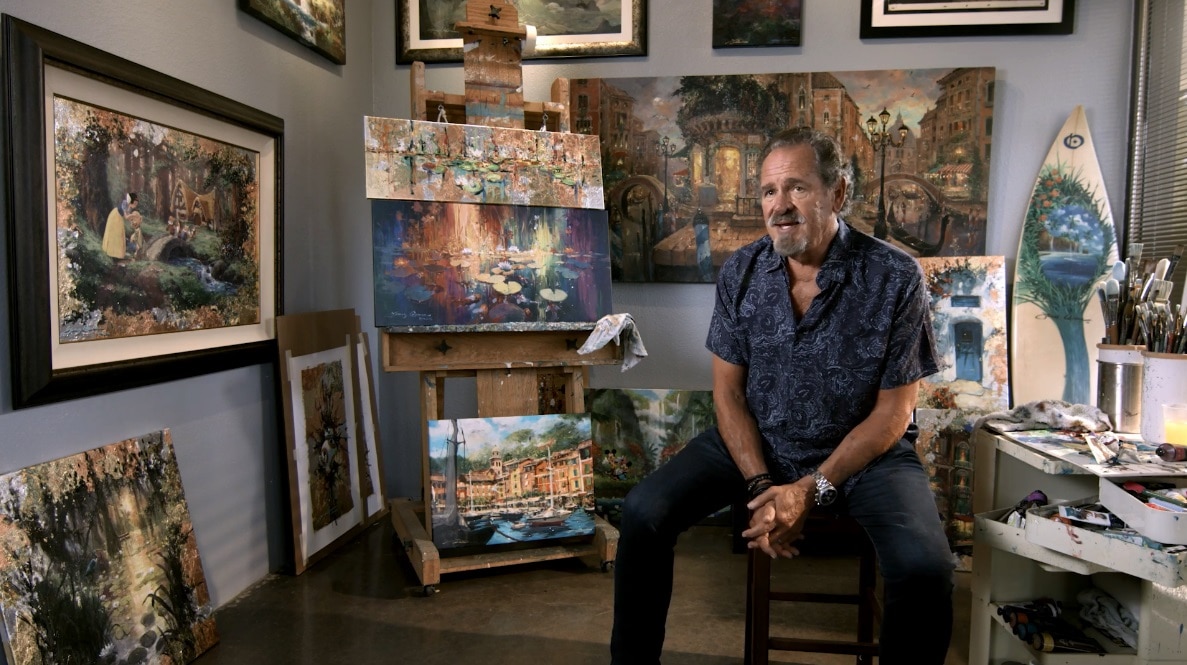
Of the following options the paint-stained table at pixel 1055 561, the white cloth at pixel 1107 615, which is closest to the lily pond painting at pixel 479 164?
the paint-stained table at pixel 1055 561

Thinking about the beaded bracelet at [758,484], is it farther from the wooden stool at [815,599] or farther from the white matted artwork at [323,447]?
the white matted artwork at [323,447]

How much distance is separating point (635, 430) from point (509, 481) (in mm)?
821

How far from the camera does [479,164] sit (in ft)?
8.65

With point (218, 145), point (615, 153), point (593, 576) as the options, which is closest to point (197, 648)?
point (593, 576)

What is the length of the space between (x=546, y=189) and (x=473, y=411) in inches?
46.5

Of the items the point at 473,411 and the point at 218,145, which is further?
the point at 473,411

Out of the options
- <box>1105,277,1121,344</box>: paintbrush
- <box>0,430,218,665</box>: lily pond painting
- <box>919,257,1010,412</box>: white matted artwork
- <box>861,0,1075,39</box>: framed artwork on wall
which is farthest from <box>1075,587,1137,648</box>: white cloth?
<box>0,430,218,665</box>: lily pond painting

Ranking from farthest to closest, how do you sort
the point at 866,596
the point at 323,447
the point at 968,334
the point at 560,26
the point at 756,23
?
the point at 560,26
the point at 756,23
the point at 968,334
the point at 323,447
the point at 866,596

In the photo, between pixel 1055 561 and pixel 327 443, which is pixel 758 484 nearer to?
pixel 1055 561

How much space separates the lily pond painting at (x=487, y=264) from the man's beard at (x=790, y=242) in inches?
36.3

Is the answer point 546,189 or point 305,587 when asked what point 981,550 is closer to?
point 546,189

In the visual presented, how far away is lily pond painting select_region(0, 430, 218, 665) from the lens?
1633 mm

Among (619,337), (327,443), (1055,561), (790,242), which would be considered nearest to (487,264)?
(619,337)

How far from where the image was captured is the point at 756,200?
3189mm
